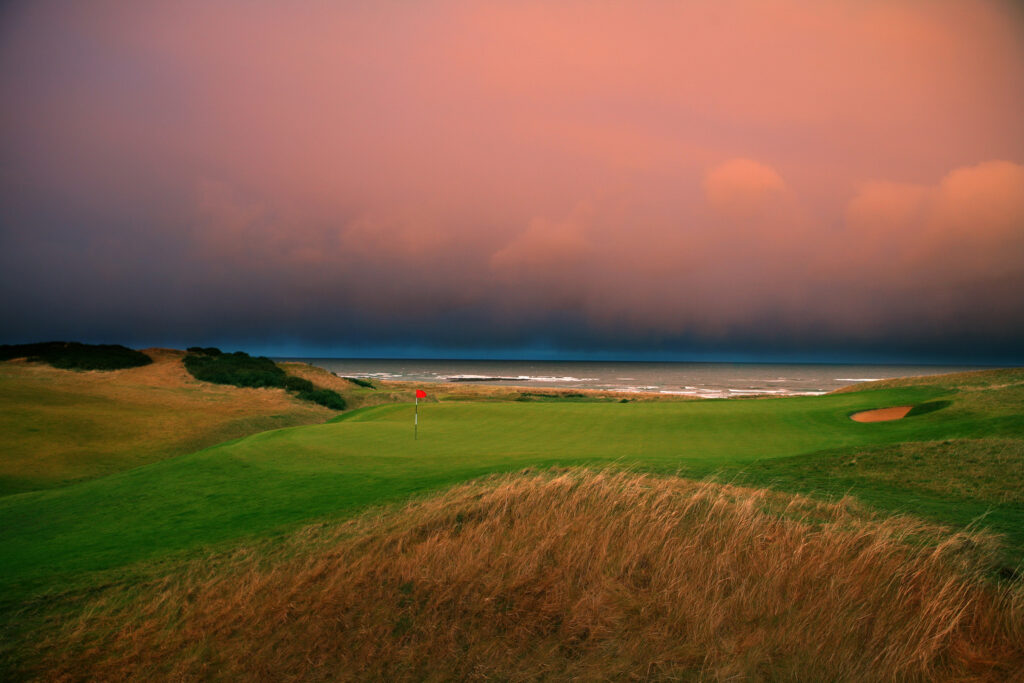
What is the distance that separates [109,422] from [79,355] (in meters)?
31.4

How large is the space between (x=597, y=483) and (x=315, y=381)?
4427 cm

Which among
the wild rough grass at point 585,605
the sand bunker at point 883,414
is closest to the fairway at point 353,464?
the sand bunker at point 883,414

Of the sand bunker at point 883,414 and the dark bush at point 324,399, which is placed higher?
the sand bunker at point 883,414

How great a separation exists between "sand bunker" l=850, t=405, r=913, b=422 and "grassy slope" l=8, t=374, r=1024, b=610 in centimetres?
53

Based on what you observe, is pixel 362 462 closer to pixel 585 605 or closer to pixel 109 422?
pixel 585 605

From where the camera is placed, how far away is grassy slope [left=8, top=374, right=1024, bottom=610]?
716 cm

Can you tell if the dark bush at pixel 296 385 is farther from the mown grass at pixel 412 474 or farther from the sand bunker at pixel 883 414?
the sand bunker at pixel 883 414

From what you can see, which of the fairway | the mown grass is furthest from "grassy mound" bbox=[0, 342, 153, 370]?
the fairway

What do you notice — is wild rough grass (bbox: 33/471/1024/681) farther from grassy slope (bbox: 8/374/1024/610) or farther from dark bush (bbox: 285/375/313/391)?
dark bush (bbox: 285/375/313/391)

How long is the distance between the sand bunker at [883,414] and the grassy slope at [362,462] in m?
0.53

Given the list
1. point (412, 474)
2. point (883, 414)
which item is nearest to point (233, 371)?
point (412, 474)

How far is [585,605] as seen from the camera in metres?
4.89

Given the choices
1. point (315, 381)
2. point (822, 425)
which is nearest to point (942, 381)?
point (822, 425)

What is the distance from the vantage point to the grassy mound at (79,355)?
42.3m
